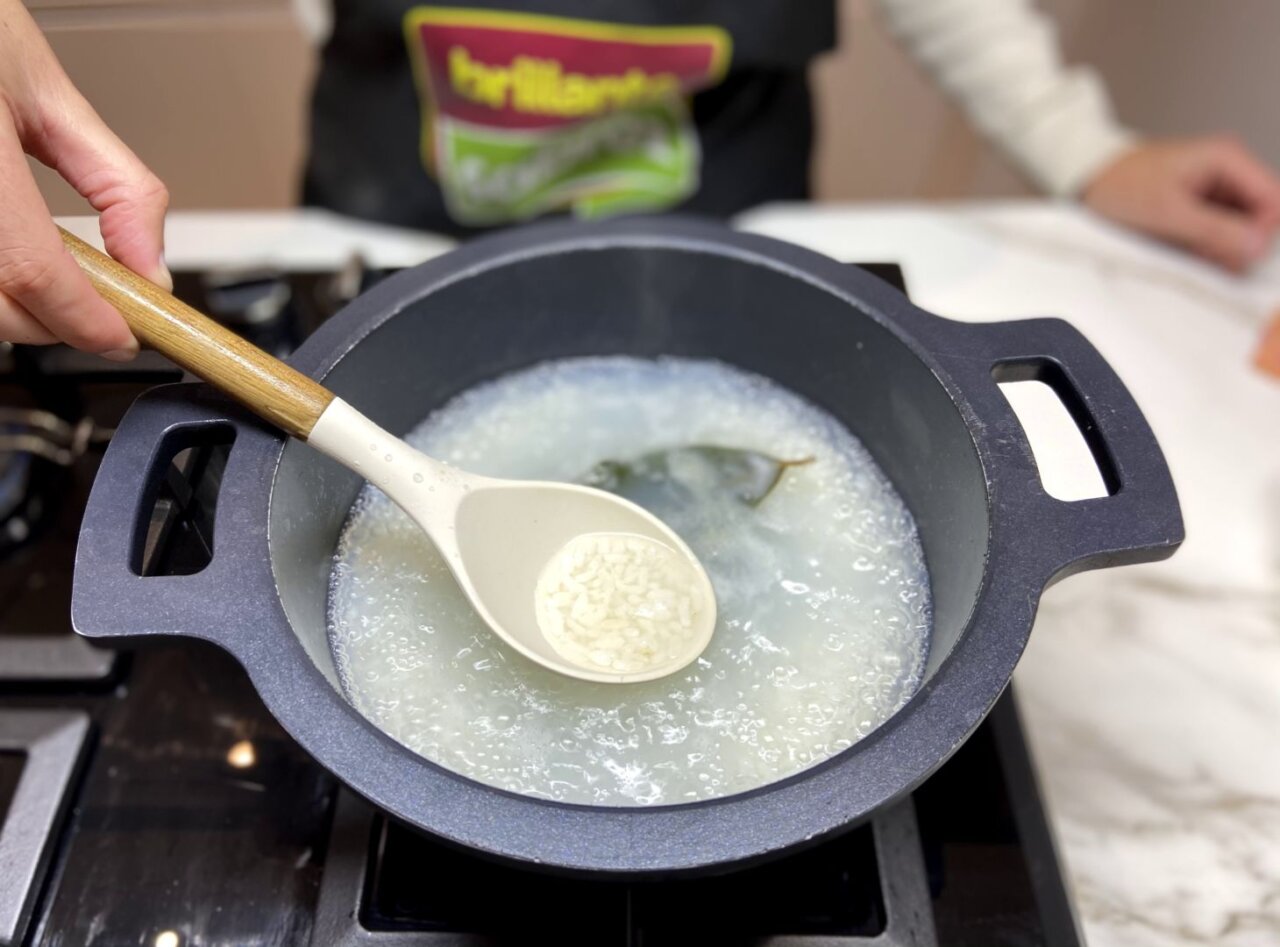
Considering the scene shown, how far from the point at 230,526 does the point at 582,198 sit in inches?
28.1

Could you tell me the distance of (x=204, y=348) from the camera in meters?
0.47

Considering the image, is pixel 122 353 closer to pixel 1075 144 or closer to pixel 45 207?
pixel 45 207

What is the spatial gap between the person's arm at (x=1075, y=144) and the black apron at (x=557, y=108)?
0.54ft

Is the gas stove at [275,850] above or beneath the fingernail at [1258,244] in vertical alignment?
beneath

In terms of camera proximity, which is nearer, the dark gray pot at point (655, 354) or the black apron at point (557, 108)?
the dark gray pot at point (655, 354)

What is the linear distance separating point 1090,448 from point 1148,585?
0.31 metres

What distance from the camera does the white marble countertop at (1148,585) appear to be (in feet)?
2.05

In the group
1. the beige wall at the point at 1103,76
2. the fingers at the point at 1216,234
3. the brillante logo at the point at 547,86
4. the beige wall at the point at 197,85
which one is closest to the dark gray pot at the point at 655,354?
the beige wall at the point at 197,85

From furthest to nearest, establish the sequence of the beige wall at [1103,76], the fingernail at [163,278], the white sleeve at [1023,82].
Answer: the beige wall at [1103,76] → the white sleeve at [1023,82] → the fingernail at [163,278]

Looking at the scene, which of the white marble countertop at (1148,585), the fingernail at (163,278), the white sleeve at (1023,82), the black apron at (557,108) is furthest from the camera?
the white sleeve at (1023,82)

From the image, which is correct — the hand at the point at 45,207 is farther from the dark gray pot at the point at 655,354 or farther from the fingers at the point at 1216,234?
the fingers at the point at 1216,234

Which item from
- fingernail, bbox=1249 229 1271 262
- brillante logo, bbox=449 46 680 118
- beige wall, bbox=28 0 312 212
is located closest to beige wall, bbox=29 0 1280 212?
beige wall, bbox=28 0 312 212

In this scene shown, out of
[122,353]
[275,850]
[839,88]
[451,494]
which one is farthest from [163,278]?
[839,88]

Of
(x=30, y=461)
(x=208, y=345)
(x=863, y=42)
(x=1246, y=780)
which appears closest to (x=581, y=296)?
(x=208, y=345)
